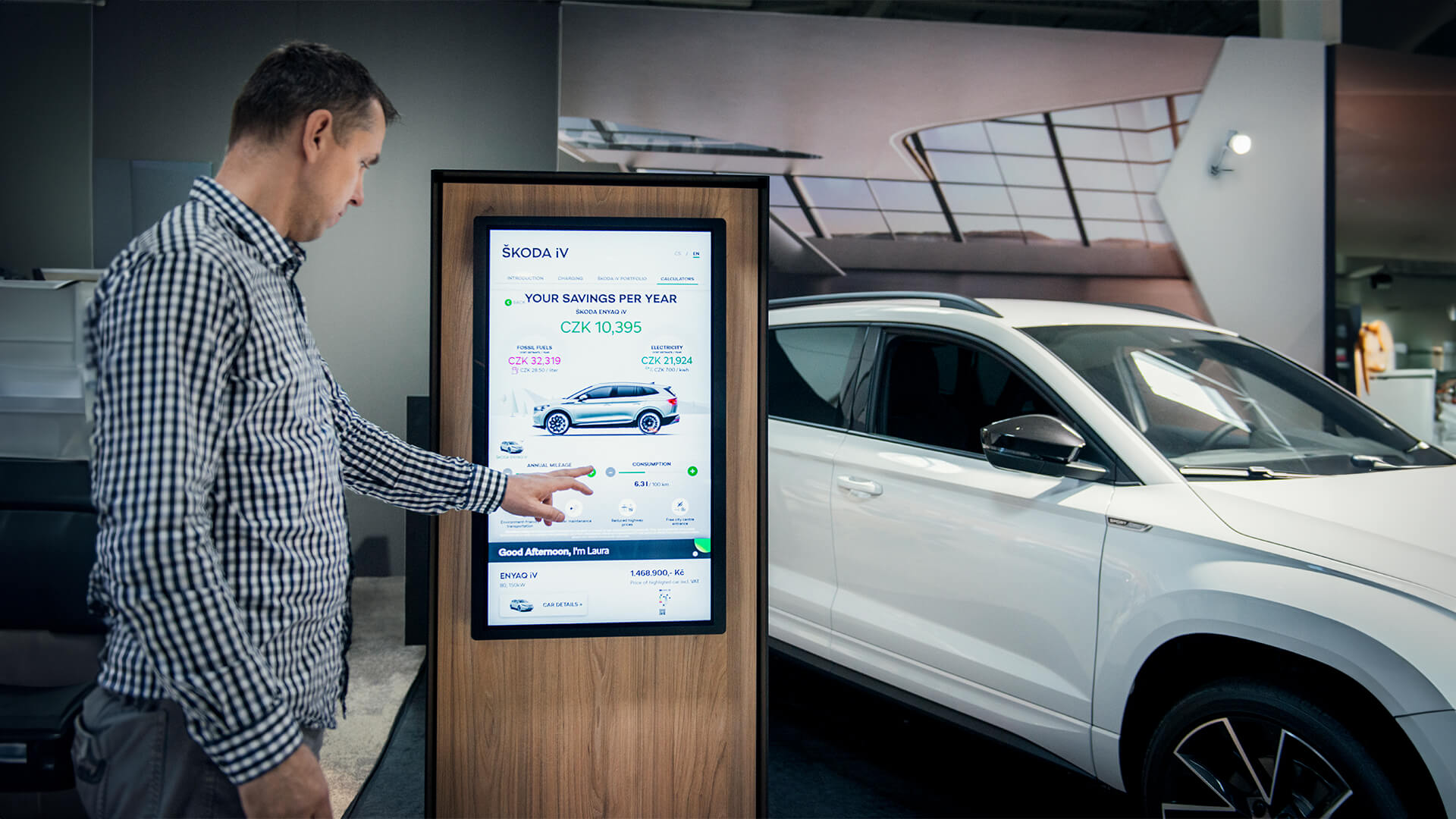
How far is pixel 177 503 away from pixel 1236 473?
7.84 ft

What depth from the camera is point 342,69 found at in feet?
4.13

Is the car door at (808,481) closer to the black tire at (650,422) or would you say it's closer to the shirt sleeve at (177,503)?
the black tire at (650,422)

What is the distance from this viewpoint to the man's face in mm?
1256

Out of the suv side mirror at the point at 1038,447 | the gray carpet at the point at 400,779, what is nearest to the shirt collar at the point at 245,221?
the gray carpet at the point at 400,779

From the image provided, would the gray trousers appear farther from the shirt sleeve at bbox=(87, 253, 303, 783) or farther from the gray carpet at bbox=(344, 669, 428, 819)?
the gray carpet at bbox=(344, 669, 428, 819)

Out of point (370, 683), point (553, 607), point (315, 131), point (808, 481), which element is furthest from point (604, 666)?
point (370, 683)

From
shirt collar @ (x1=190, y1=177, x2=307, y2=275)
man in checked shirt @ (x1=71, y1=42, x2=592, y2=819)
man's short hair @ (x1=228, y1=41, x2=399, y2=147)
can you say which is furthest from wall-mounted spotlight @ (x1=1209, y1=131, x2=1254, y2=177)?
shirt collar @ (x1=190, y1=177, x2=307, y2=275)

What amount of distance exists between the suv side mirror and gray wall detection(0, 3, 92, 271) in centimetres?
484

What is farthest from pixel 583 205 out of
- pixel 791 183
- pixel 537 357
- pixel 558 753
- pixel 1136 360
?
pixel 791 183

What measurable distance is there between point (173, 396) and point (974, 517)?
2148 millimetres

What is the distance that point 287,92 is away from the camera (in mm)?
1211

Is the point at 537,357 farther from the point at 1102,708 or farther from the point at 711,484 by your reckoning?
the point at 1102,708

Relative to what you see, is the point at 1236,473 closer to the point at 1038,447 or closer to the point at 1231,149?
the point at 1038,447

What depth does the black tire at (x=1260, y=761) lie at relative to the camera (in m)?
1.83
